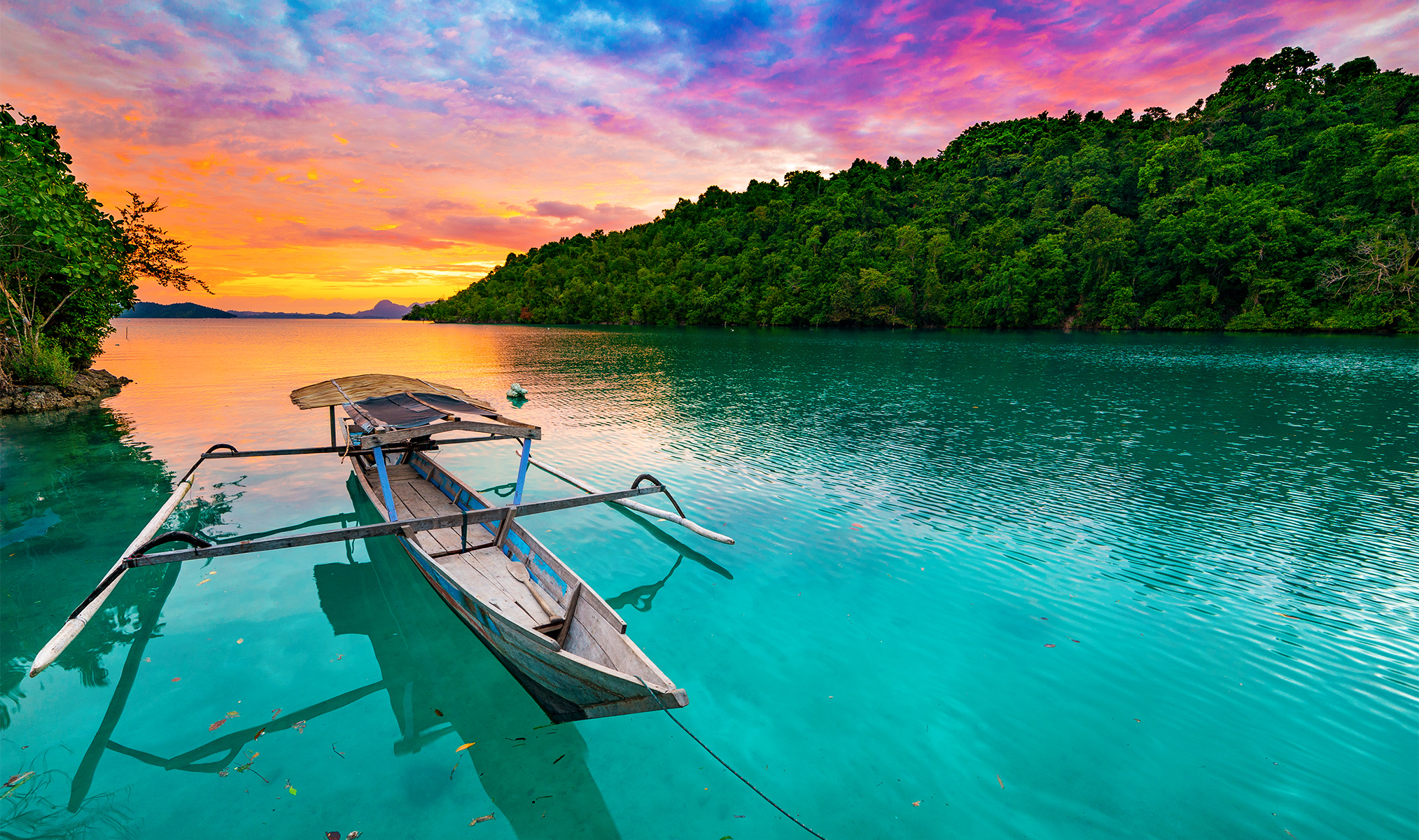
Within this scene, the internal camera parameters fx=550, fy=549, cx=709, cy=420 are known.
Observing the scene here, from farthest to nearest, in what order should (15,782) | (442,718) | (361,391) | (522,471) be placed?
(361,391)
(522,471)
(442,718)
(15,782)

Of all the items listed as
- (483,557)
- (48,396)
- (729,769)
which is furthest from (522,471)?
(48,396)

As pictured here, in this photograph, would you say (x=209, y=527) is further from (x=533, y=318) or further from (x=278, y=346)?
(x=533, y=318)

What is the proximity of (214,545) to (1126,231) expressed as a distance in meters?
118

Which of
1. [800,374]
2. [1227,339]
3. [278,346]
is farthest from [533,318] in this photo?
[1227,339]

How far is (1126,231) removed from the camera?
91.2 meters

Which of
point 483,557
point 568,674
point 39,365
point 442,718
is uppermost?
point 39,365

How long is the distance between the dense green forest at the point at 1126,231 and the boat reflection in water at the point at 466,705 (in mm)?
105667

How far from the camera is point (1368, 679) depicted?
793 centimetres

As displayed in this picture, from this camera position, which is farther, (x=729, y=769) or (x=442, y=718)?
(x=442, y=718)

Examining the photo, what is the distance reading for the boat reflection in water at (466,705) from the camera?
5902mm

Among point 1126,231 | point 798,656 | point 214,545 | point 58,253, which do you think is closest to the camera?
point 214,545

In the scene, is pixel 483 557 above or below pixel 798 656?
above

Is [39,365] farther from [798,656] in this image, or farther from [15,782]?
[798,656]

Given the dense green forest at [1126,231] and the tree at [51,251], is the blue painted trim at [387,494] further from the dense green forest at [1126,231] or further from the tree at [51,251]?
the dense green forest at [1126,231]
